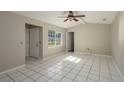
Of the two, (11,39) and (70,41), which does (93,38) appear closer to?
(70,41)

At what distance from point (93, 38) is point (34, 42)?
177 inches

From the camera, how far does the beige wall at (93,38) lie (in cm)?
622

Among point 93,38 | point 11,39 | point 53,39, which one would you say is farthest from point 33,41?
point 93,38

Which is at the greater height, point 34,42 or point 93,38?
point 93,38

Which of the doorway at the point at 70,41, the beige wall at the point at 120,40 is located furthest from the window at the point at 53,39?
the beige wall at the point at 120,40

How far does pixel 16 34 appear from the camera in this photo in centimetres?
342

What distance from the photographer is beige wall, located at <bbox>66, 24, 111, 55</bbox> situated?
622cm

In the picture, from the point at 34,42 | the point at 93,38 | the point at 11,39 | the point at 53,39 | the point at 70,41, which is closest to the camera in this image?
the point at 11,39

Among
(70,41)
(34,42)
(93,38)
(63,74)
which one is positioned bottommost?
(63,74)

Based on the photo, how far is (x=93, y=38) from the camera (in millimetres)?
Result: 6707

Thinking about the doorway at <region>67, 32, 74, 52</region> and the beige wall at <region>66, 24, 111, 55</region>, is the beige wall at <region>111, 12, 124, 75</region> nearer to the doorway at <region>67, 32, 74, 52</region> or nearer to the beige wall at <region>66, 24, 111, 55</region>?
the beige wall at <region>66, 24, 111, 55</region>
